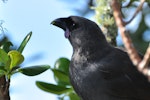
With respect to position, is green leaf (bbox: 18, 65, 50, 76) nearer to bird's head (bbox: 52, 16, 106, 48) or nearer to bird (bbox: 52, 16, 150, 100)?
bird (bbox: 52, 16, 150, 100)

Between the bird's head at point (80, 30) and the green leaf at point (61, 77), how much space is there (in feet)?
0.53

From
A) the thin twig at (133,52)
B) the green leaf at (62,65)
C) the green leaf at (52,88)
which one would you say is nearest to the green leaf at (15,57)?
the green leaf at (52,88)

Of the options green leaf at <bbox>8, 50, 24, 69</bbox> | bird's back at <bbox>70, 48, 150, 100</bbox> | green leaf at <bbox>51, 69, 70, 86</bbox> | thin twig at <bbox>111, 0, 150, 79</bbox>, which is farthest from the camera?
green leaf at <bbox>51, 69, 70, 86</bbox>

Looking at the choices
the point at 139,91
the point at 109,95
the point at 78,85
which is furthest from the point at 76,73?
the point at 139,91

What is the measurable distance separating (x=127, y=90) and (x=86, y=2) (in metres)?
0.83

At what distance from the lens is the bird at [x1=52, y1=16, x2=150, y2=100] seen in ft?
5.70

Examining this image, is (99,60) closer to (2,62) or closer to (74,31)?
(74,31)

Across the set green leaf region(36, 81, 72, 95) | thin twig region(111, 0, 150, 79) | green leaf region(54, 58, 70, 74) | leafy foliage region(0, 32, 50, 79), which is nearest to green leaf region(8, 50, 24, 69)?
leafy foliage region(0, 32, 50, 79)

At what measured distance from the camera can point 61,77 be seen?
1.90 meters

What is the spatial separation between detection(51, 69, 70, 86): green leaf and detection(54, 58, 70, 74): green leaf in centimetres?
3

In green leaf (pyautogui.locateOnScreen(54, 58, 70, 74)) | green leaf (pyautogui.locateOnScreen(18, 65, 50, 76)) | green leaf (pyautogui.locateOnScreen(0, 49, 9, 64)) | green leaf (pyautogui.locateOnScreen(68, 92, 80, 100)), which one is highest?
green leaf (pyautogui.locateOnScreen(0, 49, 9, 64))

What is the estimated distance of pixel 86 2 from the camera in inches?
94.4

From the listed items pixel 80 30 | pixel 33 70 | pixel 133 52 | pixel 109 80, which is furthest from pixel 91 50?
pixel 133 52

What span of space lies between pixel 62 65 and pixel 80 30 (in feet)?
0.65
